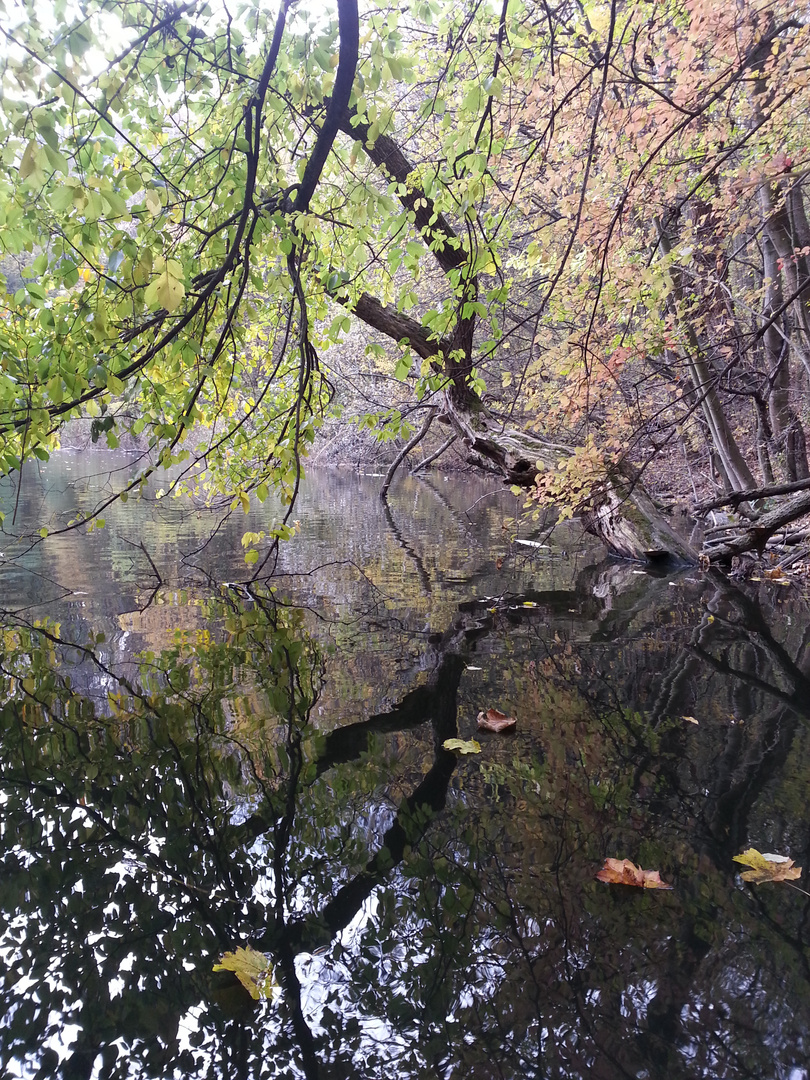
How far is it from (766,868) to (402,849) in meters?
1.20

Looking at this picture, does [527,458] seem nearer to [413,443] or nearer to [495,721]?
[413,443]

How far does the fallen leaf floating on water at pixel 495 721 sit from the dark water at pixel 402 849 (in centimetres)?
6

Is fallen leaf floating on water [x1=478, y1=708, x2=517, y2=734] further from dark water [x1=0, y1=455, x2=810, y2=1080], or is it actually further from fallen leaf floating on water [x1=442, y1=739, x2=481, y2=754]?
fallen leaf floating on water [x1=442, y1=739, x2=481, y2=754]

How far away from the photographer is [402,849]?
7.47 ft

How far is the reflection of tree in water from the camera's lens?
155 centimetres

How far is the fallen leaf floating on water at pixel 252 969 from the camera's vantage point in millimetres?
1696

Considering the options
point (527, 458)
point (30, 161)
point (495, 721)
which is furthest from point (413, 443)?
point (30, 161)

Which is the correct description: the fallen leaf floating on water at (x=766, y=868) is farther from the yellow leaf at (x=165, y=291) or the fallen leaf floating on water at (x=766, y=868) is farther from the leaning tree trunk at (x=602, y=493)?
the leaning tree trunk at (x=602, y=493)

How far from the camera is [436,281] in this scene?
16109 millimetres

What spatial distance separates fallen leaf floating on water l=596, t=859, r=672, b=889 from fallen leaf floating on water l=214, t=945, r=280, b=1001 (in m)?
1.05

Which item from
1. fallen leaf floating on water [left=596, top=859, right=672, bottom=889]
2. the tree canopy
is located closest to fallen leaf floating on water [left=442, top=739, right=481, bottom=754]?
fallen leaf floating on water [left=596, top=859, right=672, bottom=889]

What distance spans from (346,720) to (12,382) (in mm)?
2173

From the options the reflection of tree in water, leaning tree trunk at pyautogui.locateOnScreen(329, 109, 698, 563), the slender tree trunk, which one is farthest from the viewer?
the slender tree trunk

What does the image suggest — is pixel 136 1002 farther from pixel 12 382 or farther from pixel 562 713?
pixel 562 713
